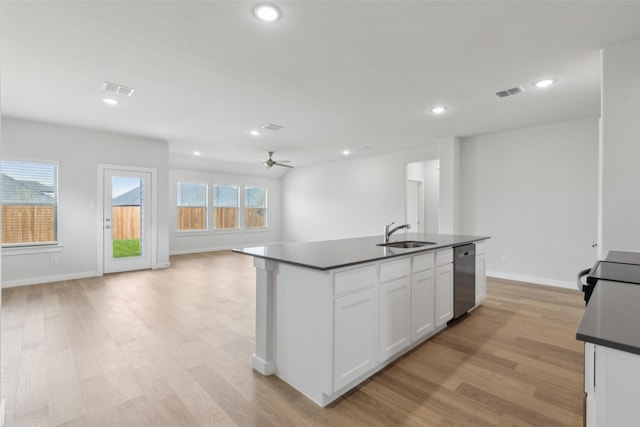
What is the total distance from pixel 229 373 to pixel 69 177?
16.7 ft

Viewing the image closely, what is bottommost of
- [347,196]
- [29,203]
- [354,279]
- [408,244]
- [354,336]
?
[354,336]

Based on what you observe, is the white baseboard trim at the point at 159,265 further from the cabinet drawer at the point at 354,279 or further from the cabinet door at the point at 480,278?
the cabinet door at the point at 480,278

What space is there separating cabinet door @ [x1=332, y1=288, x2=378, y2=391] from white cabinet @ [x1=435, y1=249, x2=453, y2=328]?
1080 mm

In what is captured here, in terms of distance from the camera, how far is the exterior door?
5621mm

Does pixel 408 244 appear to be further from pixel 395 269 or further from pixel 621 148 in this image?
pixel 621 148

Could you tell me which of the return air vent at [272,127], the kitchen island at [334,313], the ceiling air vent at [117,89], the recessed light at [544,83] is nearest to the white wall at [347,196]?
the recessed light at [544,83]

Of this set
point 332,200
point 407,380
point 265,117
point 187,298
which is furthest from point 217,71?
point 332,200

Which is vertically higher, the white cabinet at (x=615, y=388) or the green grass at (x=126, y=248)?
the white cabinet at (x=615, y=388)

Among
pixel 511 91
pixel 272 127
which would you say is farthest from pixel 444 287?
pixel 272 127

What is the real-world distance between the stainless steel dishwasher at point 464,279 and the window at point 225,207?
24.6 feet

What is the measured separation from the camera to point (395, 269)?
2.38 meters

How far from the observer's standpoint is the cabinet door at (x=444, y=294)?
9.73 ft

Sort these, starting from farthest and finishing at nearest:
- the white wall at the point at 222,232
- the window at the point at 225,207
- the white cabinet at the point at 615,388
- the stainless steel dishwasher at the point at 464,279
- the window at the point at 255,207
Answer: the window at the point at 255,207 < the window at the point at 225,207 < the white wall at the point at 222,232 < the stainless steel dishwasher at the point at 464,279 < the white cabinet at the point at 615,388

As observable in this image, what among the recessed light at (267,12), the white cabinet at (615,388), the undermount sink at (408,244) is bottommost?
the white cabinet at (615,388)
